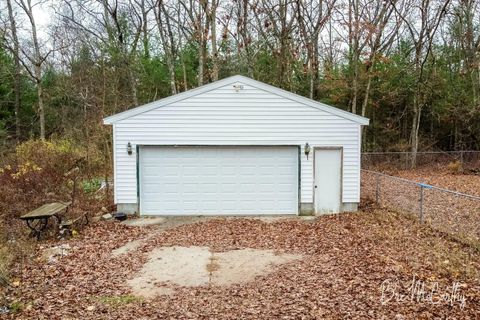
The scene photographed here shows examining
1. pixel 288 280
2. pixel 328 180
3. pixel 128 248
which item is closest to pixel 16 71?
pixel 128 248

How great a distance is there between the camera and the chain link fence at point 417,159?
19.7 meters

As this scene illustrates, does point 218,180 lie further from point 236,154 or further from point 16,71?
point 16,71

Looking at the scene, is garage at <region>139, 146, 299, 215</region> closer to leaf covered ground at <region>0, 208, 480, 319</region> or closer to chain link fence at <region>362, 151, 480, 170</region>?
leaf covered ground at <region>0, 208, 480, 319</region>

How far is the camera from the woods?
1934 centimetres

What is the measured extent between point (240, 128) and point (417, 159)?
13412mm

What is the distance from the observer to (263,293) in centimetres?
532

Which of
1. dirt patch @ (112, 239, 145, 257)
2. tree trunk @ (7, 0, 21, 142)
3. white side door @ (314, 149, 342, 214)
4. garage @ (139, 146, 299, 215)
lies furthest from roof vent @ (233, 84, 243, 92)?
tree trunk @ (7, 0, 21, 142)

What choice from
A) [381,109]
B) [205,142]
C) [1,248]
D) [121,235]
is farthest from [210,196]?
[381,109]

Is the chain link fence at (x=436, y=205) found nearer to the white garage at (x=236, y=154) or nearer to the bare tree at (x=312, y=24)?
the white garage at (x=236, y=154)

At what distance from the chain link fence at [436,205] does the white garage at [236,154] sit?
171 centimetres

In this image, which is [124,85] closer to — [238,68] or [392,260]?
[238,68]

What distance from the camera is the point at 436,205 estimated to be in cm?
1110

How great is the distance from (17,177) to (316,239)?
884 cm

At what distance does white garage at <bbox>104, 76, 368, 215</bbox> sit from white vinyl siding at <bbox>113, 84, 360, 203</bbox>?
0.09 ft
